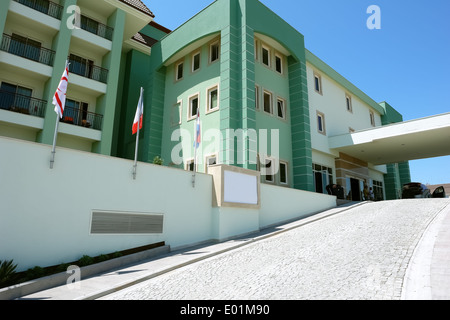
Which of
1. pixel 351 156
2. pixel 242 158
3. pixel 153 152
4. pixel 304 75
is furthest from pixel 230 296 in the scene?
pixel 351 156

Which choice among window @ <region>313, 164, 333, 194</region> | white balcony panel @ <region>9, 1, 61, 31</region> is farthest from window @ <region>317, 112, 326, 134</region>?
white balcony panel @ <region>9, 1, 61, 31</region>

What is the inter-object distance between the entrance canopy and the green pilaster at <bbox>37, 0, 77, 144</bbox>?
70.3ft

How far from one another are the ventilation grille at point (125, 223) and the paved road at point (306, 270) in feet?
9.26

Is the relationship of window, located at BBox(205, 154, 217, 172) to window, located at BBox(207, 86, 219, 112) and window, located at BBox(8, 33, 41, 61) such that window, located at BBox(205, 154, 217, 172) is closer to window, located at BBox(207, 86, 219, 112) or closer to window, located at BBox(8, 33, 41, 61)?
window, located at BBox(207, 86, 219, 112)

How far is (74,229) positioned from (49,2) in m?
18.6

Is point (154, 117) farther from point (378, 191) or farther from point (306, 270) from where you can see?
point (378, 191)

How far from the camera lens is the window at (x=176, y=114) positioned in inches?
939

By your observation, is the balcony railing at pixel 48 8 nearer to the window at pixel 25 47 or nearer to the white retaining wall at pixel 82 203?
the window at pixel 25 47

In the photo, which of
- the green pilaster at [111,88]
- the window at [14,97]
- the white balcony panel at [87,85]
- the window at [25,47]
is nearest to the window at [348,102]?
the green pilaster at [111,88]

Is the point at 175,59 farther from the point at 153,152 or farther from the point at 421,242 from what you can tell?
the point at 421,242

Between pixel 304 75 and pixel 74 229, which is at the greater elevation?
pixel 304 75

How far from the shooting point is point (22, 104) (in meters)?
19.3

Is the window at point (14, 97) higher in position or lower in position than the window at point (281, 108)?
lower

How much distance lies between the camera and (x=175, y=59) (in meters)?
25.3
